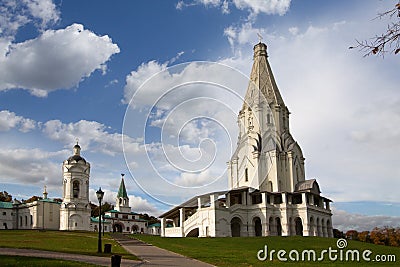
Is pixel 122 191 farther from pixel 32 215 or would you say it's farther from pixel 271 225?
pixel 271 225

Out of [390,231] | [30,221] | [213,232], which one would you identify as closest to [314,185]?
[213,232]

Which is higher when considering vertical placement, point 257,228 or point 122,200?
point 122,200


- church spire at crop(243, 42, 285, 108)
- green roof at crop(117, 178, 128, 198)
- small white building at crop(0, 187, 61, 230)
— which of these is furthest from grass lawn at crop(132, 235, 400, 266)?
green roof at crop(117, 178, 128, 198)

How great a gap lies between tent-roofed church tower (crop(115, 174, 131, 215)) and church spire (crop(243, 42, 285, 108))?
154 feet

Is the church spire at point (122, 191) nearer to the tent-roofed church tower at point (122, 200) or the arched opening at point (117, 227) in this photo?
the tent-roofed church tower at point (122, 200)

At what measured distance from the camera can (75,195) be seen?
3019 inches

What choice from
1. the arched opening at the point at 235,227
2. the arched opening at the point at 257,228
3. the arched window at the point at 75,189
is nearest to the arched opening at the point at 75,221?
the arched window at the point at 75,189

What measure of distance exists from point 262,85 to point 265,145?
34.7ft

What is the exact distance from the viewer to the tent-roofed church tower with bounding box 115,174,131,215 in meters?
109

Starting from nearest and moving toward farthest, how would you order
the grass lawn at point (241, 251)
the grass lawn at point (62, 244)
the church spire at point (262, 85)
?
the grass lawn at point (241, 251)
the grass lawn at point (62, 244)
the church spire at point (262, 85)

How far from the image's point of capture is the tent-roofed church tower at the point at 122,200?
357 ft

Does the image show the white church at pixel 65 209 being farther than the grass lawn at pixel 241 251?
Yes

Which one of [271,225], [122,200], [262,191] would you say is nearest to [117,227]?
[122,200]

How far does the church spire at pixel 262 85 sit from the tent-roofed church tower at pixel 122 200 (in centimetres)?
4686
